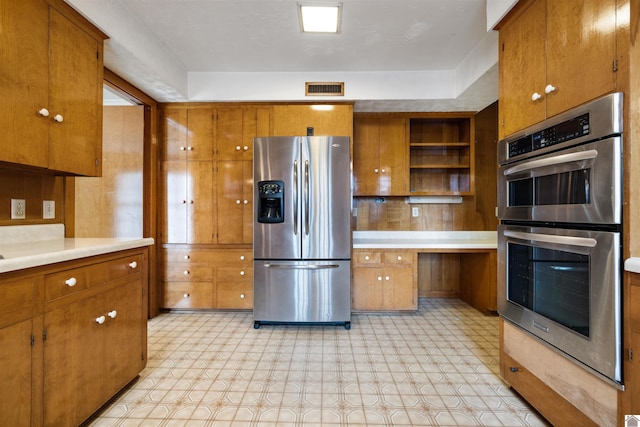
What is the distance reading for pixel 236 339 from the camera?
256cm

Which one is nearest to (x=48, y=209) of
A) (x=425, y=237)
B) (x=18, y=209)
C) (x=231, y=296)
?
(x=18, y=209)

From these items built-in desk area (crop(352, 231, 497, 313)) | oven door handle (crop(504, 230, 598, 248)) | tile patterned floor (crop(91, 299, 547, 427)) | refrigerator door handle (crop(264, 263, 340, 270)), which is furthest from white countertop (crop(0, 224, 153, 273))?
oven door handle (crop(504, 230, 598, 248))

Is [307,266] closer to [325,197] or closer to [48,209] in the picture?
[325,197]

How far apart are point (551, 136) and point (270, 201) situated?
6.97 ft

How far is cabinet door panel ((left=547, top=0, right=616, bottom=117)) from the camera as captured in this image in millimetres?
1125

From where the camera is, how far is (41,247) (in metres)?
1.48

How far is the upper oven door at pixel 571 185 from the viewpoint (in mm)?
1095

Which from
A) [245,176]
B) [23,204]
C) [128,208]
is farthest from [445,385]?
[128,208]

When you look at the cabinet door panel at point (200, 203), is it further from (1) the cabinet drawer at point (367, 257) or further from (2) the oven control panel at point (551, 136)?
(2) the oven control panel at point (551, 136)

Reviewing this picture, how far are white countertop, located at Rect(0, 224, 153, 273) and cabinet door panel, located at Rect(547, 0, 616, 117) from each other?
233 cm

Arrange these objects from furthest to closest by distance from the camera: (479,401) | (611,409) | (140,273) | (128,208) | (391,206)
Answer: (391,206), (128,208), (140,273), (479,401), (611,409)

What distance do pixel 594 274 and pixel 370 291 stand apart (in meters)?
2.14

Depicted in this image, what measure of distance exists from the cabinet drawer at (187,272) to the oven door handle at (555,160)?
2879 millimetres

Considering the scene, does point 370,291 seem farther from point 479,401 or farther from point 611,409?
point 611,409
